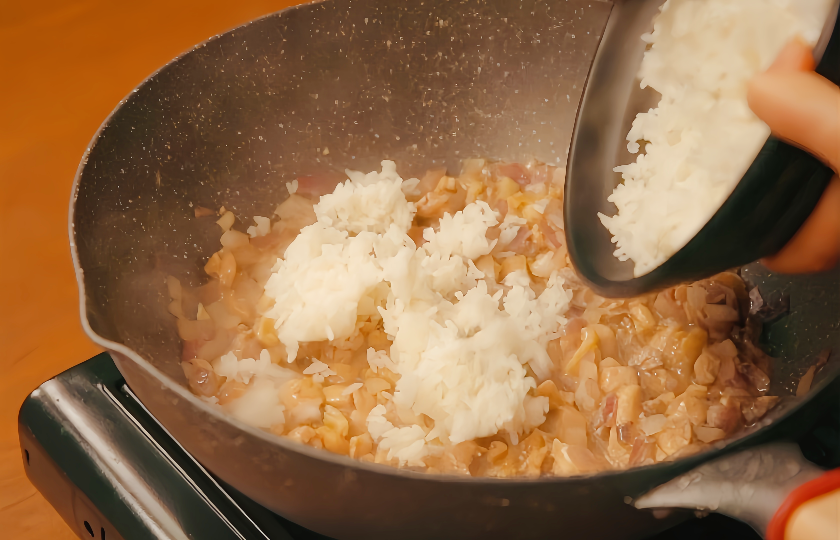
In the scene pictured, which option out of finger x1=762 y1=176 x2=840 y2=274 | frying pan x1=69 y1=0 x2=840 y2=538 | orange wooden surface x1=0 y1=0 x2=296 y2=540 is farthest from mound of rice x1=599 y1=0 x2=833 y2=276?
orange wooden surface x1=0 y1=0 x2=296 y2=540

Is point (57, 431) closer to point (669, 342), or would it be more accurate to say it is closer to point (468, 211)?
point (468, 211)

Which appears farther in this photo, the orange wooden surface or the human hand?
the orange wooden surface

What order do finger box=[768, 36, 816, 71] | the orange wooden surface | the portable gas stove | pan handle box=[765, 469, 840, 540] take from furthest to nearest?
the orange wooden surface, the portable gas stove, finger box=[768, 36, 816, 71], pan handle box=[765, 469, 840, 540]

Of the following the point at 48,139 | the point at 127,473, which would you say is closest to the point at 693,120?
the point at 127,473

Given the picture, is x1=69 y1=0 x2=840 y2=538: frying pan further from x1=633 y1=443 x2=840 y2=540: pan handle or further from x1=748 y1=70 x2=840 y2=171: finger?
x1=748 y1=70 x2=840 y2=171: finger

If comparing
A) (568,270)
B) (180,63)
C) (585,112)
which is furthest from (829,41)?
(180,63)

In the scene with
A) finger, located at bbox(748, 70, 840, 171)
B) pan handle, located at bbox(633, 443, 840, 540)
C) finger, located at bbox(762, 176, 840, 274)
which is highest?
finger, located at bbox(748, 70, 840, 171)
